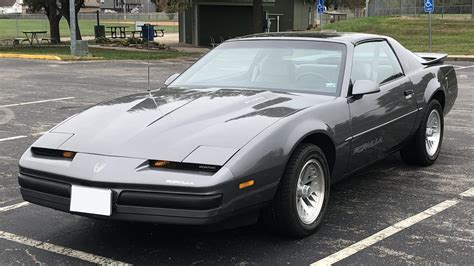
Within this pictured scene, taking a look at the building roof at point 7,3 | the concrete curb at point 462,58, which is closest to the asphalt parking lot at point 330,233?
the concrete curb at point 462,58

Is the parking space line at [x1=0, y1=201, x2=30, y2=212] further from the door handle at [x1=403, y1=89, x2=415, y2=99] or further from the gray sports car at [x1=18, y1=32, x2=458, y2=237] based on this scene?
the door handle at [x1=403, y1=89, x2=415, y2=99]

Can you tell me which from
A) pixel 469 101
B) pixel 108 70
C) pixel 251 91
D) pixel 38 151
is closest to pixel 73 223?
pixel 38 151

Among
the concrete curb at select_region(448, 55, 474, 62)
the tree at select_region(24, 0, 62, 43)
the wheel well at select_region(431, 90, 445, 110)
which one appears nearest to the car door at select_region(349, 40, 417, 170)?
the wheel well at select_region(431, 90, 445, 110)

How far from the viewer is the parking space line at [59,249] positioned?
3658 millimetres

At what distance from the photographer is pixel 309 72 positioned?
15.6ft

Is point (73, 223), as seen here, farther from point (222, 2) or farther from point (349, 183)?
point (222, 2)

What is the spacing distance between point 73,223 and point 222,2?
29.6 metres

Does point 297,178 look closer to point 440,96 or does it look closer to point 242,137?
point 242,137

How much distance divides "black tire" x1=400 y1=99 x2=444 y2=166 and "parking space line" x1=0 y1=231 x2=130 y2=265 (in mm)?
3426

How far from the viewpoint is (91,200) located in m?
3.36

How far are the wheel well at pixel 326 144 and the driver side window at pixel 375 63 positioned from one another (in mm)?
771

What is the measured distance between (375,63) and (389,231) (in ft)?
5.89

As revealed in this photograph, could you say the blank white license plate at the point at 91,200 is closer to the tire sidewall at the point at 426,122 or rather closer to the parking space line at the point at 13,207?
the parking space line at the point at 13,207

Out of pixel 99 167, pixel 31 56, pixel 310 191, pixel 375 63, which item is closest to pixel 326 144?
pixel 310 191
